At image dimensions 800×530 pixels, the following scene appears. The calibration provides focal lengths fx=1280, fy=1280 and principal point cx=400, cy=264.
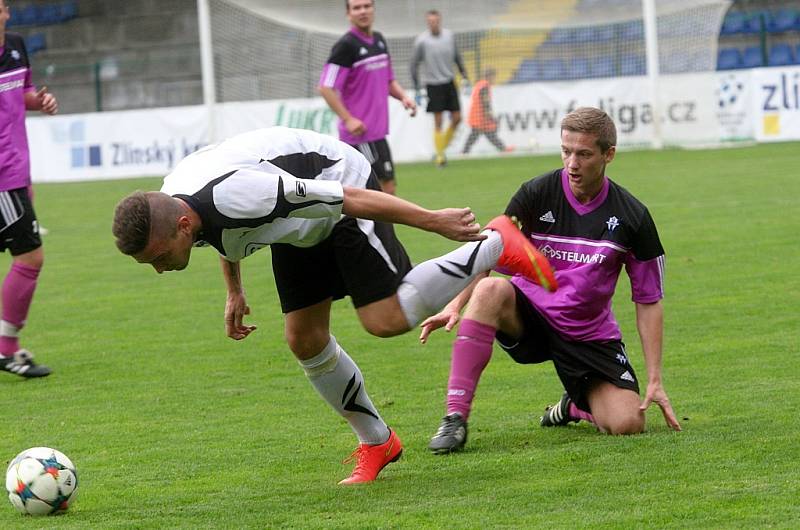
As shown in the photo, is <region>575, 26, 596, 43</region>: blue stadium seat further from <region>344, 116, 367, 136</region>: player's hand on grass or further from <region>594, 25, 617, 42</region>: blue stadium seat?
<region>344, 116, 367, 136</region>: player's hand on grass

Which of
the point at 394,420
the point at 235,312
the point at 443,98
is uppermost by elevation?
the point at 235,312

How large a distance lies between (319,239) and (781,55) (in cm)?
2238

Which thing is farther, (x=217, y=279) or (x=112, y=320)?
(x=217, y=279)

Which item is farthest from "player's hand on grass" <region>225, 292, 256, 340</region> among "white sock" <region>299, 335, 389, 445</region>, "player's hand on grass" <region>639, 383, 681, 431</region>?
"player's hand on grass" <region>639, 383, 681, 431</region>

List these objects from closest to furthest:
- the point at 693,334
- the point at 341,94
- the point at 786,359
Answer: the point at 786,359, the point at 693,334, the point at 341,94

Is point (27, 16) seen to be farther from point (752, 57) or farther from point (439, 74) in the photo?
point (752, 57)

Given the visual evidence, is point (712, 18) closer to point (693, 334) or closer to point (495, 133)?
point (495, 133)

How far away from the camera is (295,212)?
13.8ft

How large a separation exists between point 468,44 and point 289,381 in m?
18.2

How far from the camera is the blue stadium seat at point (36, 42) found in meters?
31.1

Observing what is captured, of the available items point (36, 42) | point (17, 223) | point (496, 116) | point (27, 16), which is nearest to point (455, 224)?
point (17, 223)

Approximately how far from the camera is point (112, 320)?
30.3 ft

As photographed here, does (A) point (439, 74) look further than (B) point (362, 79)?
Yes

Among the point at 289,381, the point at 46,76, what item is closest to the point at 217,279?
the point at 289,381
